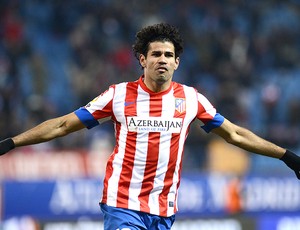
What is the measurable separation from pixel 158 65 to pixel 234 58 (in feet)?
39.7

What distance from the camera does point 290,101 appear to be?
16594 mm

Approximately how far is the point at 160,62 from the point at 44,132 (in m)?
0.91

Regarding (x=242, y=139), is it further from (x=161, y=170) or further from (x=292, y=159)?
(x=161, y=170)

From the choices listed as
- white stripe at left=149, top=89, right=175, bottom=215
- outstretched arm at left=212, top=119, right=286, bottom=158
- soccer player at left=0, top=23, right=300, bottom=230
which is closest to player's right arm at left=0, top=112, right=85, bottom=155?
soccer player at left=0, top=23, right=300, bottom=230

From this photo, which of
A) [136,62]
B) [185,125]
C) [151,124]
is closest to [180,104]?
[185,125]

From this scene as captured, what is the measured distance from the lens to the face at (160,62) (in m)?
5.40

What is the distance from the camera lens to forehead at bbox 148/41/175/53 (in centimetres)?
544

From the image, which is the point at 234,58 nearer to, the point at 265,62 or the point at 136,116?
the point at 265,62

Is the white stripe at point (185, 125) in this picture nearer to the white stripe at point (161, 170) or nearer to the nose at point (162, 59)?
the white stripe at point (161, 170)

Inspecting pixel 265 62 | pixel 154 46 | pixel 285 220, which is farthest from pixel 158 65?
pixel 265 62

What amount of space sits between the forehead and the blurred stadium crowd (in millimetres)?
8521

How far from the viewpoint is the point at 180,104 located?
18.4 ft

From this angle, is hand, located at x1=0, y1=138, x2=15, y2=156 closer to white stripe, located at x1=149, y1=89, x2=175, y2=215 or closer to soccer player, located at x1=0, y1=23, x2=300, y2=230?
soccer player, located at x1=0, y1=23, x2=300, y2=230

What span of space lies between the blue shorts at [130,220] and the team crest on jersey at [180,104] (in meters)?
0.75
